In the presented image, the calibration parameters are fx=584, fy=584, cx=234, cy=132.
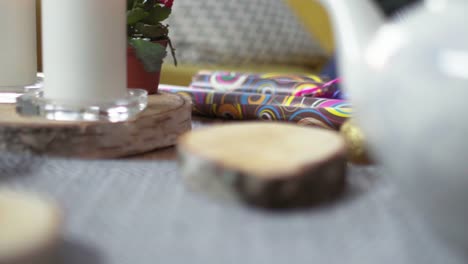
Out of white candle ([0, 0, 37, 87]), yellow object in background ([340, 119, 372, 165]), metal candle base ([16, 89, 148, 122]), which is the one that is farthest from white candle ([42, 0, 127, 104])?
yellow object in background ([340, 119, 372, 165])

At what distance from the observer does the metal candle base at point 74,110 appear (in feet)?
1.78

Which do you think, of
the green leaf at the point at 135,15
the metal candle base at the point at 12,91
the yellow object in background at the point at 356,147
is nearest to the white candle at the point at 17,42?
the metal candle base at the point at 12,91

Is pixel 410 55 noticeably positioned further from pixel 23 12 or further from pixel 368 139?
pixel 23 12

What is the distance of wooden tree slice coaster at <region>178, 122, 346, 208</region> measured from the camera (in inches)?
11.8

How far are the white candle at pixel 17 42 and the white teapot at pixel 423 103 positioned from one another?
0.46 m

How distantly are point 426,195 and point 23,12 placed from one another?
521mm

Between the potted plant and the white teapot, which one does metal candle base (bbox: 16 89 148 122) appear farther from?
the white teapot

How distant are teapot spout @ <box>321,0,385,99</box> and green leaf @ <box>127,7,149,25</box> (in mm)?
431

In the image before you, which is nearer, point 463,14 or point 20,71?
point 463,14

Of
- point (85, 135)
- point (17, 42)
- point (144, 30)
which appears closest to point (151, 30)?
point (144, 30)

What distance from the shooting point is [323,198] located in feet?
1.05

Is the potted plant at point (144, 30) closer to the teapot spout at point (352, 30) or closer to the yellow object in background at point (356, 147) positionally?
the yellow object in background at point (356, 147)

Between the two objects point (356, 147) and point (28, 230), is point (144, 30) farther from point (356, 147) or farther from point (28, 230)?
point (28, 230)

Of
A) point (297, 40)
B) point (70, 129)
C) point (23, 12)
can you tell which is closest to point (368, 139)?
point (70, 129)
